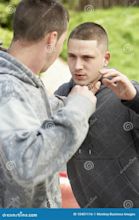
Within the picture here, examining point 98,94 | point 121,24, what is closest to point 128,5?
point 121,24

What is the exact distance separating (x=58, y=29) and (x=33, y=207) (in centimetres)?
59

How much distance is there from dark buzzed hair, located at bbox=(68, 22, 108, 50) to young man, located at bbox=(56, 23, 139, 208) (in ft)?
0.04

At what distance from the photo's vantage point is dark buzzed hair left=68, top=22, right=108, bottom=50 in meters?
2.89

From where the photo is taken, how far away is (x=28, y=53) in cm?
211

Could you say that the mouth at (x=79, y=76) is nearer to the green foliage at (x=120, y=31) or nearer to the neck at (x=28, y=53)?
the neck at (x=28, y=53)

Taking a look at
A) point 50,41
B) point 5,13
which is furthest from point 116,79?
point 5,13

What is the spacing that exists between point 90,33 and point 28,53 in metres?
0.87

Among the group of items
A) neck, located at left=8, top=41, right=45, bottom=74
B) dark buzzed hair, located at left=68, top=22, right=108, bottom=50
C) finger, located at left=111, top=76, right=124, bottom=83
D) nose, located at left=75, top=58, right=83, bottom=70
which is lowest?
nose, located at left=75, top=58, right=83, bottom=70

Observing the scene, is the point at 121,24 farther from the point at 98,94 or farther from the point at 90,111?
the point at 90,111

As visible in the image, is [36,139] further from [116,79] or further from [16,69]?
[116,79]

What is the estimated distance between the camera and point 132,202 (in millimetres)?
2822

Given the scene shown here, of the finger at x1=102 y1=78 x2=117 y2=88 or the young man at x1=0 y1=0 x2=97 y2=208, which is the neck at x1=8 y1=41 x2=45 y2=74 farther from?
the finger at x1=102 y1=78 x2=117 y2=88

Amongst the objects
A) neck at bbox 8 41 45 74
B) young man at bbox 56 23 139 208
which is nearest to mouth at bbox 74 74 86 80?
young man at bbox 56 23 139 208

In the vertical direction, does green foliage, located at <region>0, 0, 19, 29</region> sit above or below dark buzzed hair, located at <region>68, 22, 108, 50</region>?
below
